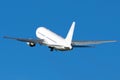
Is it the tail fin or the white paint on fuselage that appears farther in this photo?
the tail fin

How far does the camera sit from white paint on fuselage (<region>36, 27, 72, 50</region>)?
137m

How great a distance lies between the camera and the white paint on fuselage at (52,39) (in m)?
137

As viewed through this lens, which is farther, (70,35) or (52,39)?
(52,39)

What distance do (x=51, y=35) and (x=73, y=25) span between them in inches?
493

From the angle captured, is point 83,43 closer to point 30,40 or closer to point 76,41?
point 76,41

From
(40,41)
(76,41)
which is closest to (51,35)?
(40,41)

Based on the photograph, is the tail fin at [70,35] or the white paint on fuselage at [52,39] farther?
the tail fin at [70,35]

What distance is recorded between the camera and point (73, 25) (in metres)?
145

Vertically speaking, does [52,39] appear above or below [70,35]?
above

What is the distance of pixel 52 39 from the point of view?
150 m

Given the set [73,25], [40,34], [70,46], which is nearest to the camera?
[70,46]

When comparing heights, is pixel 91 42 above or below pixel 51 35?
below

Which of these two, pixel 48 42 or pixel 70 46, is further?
pixel 48 42

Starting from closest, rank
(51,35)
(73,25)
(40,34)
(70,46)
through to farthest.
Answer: (70,46) < (73,25) < (51,35) < (40,34)
